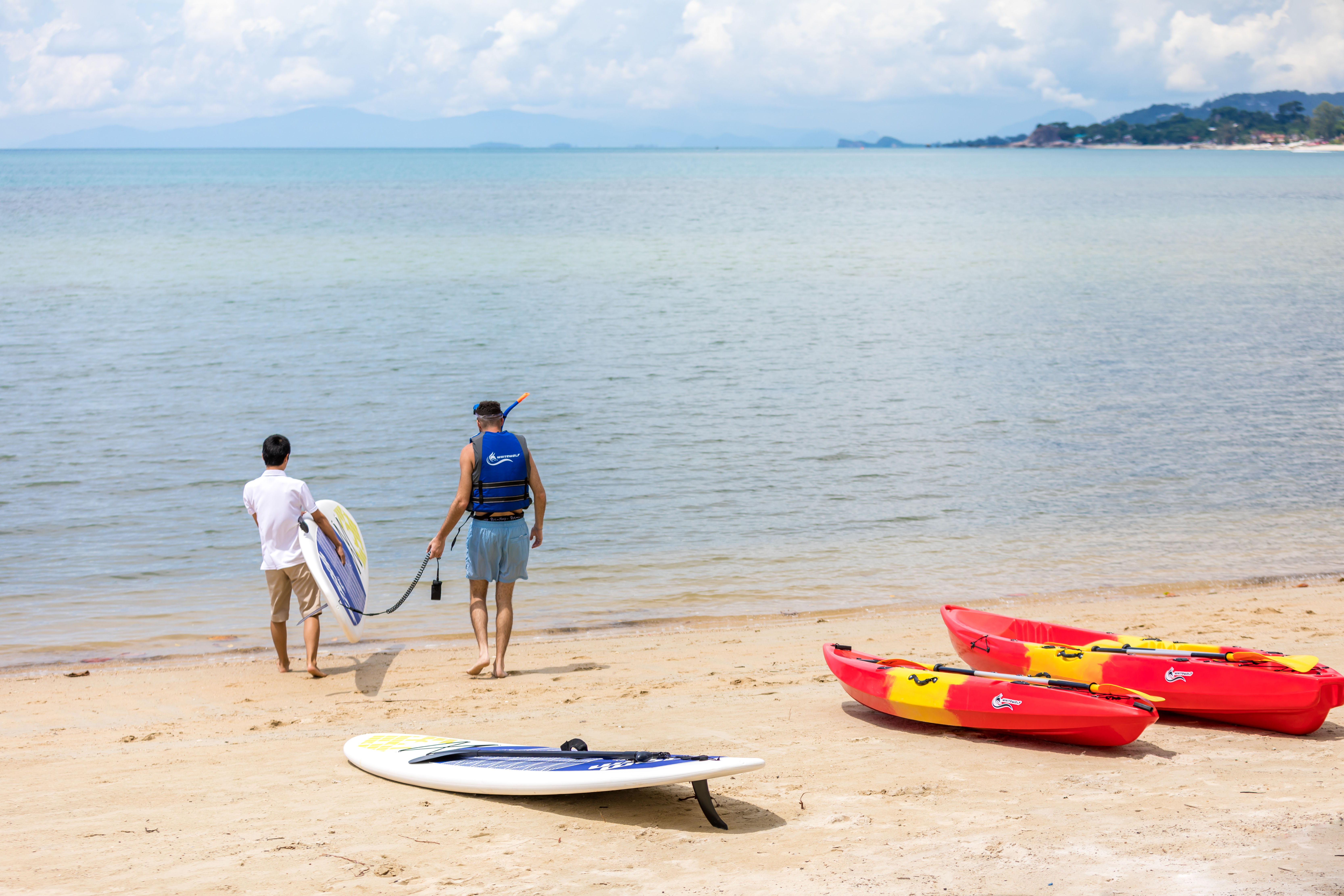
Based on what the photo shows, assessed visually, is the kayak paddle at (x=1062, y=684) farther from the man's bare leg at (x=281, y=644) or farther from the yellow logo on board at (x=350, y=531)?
the yellow logo on board at (x=350, y=531)

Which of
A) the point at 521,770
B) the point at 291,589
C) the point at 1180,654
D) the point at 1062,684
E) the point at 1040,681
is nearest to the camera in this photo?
the point at 521,770

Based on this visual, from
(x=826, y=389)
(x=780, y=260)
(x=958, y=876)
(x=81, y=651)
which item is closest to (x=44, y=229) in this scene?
(x=780, y=260)

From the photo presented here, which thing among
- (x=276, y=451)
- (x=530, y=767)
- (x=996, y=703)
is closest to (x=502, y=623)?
(x=276, y=451)

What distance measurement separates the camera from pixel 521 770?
17.4ft

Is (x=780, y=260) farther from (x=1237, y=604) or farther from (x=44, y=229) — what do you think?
(x=44, y=229)

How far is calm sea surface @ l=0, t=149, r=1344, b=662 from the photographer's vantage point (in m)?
10.9

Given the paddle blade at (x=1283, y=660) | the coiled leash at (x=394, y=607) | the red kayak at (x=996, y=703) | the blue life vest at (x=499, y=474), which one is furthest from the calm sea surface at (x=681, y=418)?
the paddle blade at (x=1283, y=660)

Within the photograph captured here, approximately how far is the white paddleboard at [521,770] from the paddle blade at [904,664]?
57.6 inches

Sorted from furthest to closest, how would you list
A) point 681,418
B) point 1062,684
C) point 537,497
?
point 681,418 < point 537,497 < point 1062,684

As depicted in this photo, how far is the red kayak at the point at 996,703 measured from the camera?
579 cm

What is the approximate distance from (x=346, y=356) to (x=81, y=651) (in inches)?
573

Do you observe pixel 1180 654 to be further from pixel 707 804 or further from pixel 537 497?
pixel 537 497

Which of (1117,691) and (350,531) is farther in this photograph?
(350,531)

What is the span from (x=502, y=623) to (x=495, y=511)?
899mm
